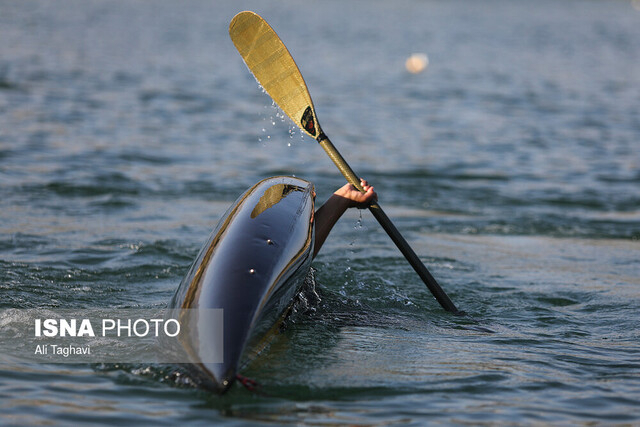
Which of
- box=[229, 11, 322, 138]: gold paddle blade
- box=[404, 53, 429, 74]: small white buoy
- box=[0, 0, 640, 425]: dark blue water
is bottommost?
box=[0, 0, 640, 425]: dark blue water

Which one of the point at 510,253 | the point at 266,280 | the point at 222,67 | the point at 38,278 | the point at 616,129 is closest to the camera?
the point at 266,280

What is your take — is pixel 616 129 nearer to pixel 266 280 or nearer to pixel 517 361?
pixel 517 361

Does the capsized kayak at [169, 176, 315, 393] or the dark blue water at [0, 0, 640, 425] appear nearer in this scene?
the capsized kayak at [169, 176, 315, 393]

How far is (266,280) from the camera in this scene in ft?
15.7

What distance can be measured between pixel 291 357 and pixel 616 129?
13576 mm

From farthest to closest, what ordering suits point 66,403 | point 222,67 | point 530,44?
point 530,44 < point 222,67 < point 66,403

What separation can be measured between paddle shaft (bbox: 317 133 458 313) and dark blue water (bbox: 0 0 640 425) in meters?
0.14

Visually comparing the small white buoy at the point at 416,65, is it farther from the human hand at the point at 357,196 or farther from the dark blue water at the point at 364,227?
the human hand at the point at 357,196

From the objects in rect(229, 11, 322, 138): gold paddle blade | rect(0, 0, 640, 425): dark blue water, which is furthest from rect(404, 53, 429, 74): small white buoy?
rect(229, 11, 322, 138): gold paddle blade

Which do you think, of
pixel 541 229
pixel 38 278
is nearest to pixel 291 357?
pixel 38 278

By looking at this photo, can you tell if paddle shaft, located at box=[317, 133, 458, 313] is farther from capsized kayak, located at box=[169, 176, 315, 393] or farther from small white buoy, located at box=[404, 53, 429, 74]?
small white buoy, located at box=[404, 53, 429, 74]

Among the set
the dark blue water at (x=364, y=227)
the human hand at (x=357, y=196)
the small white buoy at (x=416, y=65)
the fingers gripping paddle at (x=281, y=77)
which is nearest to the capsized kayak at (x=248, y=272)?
the dark blue water at (x=364, y=227)

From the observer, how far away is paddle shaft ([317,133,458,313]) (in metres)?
6.15

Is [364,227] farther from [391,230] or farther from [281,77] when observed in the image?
[281,77]
